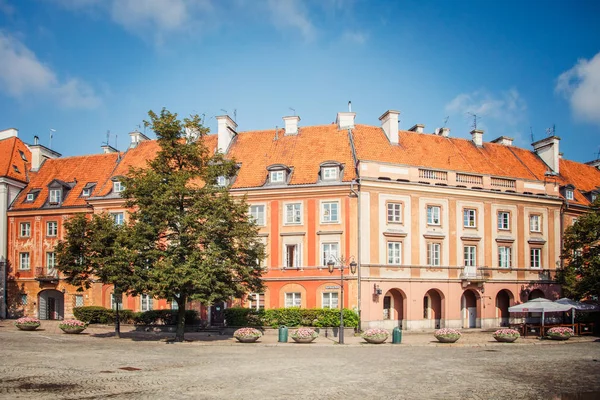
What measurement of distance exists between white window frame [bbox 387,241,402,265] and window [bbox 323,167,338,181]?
626 cm

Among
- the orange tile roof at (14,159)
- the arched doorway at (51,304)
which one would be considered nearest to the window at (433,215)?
the arched doorway at (51,304)

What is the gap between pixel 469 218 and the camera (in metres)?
44.3

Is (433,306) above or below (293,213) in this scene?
below

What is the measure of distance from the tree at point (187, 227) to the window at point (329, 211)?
8681 millimetres

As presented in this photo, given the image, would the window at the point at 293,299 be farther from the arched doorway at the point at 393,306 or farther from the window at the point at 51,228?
the window at the point at 51,228

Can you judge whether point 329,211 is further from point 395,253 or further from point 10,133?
point 10,133

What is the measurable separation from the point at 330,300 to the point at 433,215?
33.6 feet

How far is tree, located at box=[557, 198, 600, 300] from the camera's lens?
38.4 m

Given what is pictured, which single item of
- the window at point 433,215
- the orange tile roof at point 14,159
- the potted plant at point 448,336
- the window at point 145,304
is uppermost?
the orange tile roof at point 14,159

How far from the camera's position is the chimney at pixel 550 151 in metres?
52.3

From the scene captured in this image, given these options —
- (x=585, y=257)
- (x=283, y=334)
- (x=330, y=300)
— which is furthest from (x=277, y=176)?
(x=585, y=257)

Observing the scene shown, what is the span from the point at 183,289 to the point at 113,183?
19613 mm

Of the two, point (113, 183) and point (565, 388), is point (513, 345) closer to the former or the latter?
point (565, 388)

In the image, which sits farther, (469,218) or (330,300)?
(469,218)
